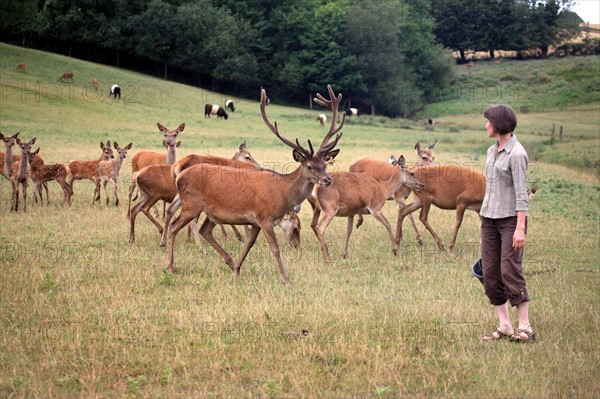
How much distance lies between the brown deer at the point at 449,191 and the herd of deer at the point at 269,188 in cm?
2

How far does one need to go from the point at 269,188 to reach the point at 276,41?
195 ft

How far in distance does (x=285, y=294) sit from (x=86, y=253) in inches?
134

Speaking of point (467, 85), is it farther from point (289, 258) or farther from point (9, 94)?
point (289, 258)

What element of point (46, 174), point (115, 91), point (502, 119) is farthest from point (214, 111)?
point (502, 119)

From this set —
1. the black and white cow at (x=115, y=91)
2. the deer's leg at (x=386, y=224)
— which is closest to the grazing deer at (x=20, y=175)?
the deer's leg at (x=386, y=224)

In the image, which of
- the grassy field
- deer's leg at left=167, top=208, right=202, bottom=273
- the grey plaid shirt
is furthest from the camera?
deer's leg at left=167, top=208, right=202, bottom=273

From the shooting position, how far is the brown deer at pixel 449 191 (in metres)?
12.4

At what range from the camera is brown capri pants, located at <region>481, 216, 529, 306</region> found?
261 inches

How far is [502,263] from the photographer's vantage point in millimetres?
6656

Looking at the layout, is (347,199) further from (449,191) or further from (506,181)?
(506,181)

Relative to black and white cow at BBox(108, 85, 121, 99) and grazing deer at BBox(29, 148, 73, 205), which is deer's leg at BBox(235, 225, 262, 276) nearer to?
grazing deer at BBox(29, 148, 73, 205)

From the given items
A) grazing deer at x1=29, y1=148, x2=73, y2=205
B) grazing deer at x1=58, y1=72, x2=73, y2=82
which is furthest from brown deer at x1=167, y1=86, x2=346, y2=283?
grazing deer at x1=58, y1=72, x2=73, y2=82

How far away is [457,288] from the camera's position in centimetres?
897

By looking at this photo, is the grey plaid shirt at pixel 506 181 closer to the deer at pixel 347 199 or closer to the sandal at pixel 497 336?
the sandal at pixel 497 336
